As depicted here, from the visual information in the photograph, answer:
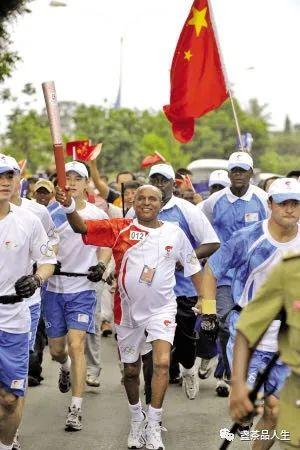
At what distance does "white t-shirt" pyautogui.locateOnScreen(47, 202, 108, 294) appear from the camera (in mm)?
9555

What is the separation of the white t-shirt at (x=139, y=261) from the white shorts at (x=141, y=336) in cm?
5

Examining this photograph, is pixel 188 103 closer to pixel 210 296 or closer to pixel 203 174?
pixel 210 296

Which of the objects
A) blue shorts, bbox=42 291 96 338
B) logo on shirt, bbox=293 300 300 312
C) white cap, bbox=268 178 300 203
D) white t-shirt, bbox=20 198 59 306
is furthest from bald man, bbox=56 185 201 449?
logo on shirt, bbox=293 300 300 312

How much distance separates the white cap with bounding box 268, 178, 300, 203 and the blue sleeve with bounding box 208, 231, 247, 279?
0.38m

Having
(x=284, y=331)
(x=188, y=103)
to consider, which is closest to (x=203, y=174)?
(x=188, y=103)

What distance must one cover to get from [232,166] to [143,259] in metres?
2.32

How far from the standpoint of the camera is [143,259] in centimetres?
827

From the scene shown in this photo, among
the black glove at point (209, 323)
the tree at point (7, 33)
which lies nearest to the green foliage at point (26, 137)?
the tree at point (7, 33)

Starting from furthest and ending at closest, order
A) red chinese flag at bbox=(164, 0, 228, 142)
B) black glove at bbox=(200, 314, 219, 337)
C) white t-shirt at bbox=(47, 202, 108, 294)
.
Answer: red chinese flag at bbox=(164, 0, 228, 142)
white t-shirt at bbox=(47, 202, 108, 294)
black glove at bbox=(200, 314, 219, 337)

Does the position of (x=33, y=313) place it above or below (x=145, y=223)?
below

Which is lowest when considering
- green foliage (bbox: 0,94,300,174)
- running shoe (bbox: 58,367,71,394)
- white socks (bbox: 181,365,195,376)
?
green foliage (bbox: 0,94,300,174)

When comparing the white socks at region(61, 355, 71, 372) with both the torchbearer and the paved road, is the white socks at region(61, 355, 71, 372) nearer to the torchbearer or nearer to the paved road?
the paved road

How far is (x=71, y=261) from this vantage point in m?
9.62

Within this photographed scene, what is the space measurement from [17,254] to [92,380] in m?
3.66
